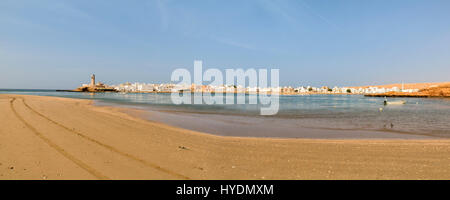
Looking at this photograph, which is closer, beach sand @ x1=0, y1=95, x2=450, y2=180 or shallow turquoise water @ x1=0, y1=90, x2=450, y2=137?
beach sand @ x1=0, y1=95, x2=450, y2=180

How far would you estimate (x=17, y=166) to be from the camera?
5.09 meters

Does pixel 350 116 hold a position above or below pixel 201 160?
below

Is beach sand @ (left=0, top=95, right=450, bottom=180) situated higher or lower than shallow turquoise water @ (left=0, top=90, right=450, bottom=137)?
higher

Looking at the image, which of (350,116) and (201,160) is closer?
(201,160)

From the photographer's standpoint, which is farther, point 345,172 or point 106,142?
point 106,142

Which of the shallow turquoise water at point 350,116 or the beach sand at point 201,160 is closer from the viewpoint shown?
the beach sand at point 201,160

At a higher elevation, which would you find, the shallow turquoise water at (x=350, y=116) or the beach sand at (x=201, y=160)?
the beach sand at (x=201, y=160)
